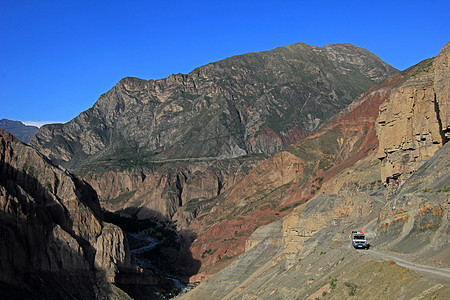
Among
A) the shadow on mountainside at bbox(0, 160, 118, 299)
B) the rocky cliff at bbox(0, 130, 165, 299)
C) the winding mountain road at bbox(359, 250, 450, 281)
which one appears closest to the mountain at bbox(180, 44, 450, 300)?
the winding mountain road at bbox(359, 250, 450, 281)

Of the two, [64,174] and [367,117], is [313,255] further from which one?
[367,117]

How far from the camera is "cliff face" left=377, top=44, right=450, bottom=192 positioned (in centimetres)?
4131

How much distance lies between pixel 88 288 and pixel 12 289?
1352cm

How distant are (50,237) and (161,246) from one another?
75.7 metres

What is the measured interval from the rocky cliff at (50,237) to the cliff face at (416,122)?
42.2 metres

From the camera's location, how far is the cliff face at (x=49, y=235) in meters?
68.1

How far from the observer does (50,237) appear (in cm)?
7531

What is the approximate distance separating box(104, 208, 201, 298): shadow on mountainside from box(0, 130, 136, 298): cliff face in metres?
7.70

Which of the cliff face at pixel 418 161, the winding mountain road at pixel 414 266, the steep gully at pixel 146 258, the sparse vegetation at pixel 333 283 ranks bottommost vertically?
the steep gully at pixel 146 258

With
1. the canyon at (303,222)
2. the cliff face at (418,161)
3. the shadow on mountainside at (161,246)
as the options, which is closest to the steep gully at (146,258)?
the shadow on mountainside at (161,246)

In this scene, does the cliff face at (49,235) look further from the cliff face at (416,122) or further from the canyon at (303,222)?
the cliff face at (416,122)

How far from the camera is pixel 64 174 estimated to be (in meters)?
84.1

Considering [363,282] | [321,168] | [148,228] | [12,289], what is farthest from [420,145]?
[148,228]

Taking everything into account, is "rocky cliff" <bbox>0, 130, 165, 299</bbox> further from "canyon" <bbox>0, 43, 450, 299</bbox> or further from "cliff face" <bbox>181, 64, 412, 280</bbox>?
"cliff face" <bbox>181, 64, 412, 280</bbox>
